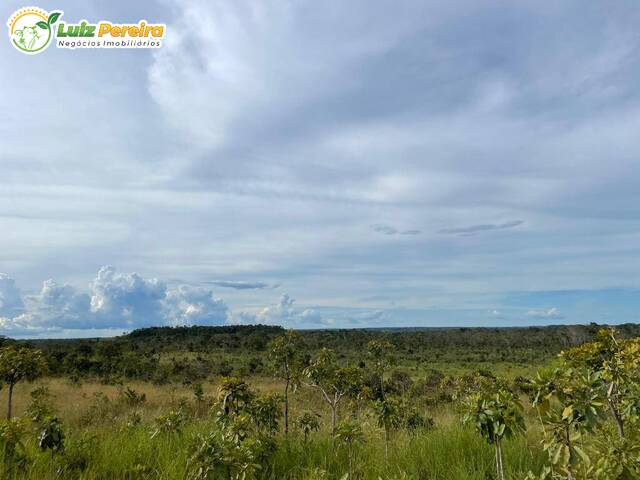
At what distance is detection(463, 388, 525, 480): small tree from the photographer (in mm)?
4754

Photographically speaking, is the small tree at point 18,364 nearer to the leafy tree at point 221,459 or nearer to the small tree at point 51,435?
the small tree at point 51,435

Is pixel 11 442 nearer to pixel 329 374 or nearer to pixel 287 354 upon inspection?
pixel 287 354

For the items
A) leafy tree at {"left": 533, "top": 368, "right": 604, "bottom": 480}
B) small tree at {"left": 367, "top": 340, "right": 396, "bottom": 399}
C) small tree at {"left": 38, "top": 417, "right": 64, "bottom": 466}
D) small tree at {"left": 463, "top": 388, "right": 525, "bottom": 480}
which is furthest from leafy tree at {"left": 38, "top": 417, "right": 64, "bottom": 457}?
small tree at {"left": 367, "top": 340, "right": 396, "bottom": 399}

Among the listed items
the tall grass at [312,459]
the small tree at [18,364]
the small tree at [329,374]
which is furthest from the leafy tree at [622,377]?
the small tree at [18,364]

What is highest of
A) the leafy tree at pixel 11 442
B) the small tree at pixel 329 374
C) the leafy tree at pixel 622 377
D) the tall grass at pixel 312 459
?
the leafy tree at pixel 622 377

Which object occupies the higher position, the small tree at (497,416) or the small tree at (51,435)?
the small tree at (497,416)

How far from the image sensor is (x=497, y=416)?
4.76m

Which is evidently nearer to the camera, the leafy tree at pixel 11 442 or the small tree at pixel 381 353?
the leafy tree at pixel 11 442

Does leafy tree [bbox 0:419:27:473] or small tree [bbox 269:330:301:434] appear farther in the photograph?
small tree [bbox 269:330:301:434]

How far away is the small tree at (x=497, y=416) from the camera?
4.75 m

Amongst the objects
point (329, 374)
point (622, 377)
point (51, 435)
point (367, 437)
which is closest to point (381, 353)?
point (329, 374)

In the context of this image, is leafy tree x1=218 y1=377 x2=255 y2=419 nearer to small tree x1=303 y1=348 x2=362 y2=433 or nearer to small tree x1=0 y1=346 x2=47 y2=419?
small tree x1=303 y1=348 x2=362 y2=433

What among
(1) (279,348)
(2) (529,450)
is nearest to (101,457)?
(1) (279,348)

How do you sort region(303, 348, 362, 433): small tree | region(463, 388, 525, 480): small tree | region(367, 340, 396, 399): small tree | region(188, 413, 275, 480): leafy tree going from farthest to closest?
1. region(367, 340, 396, 399): small tree
2. region(303, 348, 362, 433): small tree
3. region(188, 413, 275, 480): leafy tree
4. region(463, 388, 525, 480): small tree
